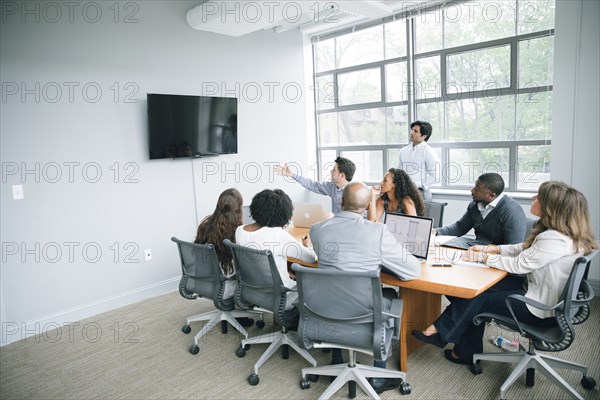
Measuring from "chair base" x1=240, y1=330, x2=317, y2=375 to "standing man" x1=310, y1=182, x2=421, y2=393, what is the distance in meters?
0.78

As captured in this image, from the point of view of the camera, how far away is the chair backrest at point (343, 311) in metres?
2.18

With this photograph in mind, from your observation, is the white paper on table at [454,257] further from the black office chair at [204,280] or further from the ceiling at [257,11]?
the ceiling at [257,11]

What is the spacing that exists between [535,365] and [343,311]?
3.96 ft

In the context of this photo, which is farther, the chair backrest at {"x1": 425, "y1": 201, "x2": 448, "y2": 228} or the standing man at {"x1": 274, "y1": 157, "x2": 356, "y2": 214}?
the standing man at {"x1": 274, "y1": 157, "x2": 356, "y2": 214}

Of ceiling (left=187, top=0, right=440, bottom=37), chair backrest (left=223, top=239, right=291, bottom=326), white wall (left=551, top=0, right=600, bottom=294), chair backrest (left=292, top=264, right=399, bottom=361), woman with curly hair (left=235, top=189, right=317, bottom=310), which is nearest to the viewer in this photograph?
chair backrest (left=292, top=264, right=399, bottom=361)

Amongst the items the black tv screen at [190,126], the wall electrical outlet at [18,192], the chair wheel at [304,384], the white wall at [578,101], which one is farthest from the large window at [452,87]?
the wall electrical outlet at [18,192]

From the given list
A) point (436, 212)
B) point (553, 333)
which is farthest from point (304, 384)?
point (436, 212)

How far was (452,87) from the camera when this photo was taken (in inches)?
196

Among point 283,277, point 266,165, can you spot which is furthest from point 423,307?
point 266,165

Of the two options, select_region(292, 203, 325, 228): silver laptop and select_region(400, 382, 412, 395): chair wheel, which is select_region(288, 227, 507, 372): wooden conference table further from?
select_region(292, 203, 325, 228): silver laptop

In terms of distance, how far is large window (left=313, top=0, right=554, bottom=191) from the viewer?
446 cm

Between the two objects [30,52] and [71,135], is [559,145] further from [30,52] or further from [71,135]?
[30,52]

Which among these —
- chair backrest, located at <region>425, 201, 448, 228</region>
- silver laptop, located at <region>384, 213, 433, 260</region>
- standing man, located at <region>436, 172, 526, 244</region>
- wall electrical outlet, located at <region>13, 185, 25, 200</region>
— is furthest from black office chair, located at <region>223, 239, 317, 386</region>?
wall electrical outlet, located at <region>13, 185, 25, 200</region>

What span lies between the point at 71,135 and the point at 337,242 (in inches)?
107
